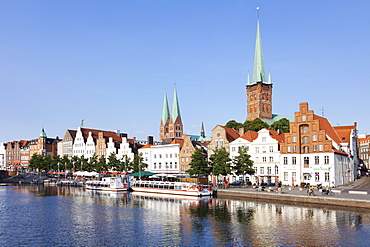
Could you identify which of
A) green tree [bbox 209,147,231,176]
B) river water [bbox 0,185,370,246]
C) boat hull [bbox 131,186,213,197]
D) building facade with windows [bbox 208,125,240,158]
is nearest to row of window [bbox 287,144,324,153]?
green tree [bbox 209,147,231,176]

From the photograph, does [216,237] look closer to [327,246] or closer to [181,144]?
[327,246]

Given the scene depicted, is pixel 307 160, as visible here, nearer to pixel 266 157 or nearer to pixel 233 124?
pixel 266 157

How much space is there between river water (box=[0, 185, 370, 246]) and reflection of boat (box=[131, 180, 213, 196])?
11.8 metres

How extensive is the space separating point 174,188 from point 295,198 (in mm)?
29594

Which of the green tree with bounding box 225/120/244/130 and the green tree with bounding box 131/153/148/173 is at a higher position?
the green tree with bounding box 225/120/244/130

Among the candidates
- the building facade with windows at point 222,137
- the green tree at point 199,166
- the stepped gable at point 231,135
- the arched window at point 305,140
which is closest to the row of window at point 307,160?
the arched window at point 305,140

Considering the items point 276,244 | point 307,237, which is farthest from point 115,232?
point 307,237

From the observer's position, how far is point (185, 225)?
4778cm

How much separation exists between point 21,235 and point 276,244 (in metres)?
27.2

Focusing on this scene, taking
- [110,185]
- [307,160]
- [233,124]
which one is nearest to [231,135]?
Result: [307,160]

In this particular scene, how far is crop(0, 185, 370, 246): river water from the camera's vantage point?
129 feet

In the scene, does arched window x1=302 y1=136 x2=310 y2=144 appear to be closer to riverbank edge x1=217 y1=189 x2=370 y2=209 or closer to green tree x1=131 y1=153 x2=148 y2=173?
riverbank edge x1=217 y1=189 x2=370 y2=209

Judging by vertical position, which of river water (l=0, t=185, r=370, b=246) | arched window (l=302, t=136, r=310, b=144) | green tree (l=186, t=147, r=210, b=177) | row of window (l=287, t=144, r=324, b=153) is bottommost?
river water (l=0, t=185, r=370, b=246)

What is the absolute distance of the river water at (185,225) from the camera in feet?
129
